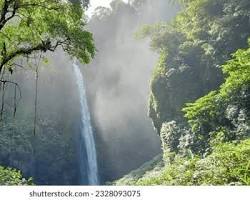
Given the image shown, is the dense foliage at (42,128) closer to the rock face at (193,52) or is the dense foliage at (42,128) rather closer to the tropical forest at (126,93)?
the tropical forest at (126,93)

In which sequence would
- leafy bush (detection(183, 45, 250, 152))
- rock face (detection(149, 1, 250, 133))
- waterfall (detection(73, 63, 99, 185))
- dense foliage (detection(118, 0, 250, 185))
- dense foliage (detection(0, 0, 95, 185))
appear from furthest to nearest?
waterfall (detection(73, 63, 99, 185)), dense foliage (detection(0, 0, 95, 185)), rock face (detection(149, 1, 250, 133)), dense foliage (detection(118, 0, 250, 185)), leafy bush (detection(183, 45, 250, 152))

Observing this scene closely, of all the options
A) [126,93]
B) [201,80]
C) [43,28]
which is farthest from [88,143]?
[43,28]

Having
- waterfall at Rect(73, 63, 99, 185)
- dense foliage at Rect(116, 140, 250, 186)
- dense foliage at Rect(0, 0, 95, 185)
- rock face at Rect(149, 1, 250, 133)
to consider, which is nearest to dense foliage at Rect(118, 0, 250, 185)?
rock face at Rect(149, 1, 250, 133)

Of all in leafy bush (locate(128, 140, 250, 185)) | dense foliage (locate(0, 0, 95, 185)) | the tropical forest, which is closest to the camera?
leafy bush (locate(128, 140, 250, 185))

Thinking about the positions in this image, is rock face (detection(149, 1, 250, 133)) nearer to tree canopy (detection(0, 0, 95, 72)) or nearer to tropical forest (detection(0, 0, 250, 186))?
tropical forest (detection(0, 0, 250, 186))

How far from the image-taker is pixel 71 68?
4312 cm

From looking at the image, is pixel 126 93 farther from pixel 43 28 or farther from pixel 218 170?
pixel 218 170

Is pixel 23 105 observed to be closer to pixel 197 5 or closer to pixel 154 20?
pixel 154 20

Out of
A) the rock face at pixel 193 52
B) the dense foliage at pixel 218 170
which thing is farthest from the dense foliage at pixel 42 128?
the dense foliage at pixel 218 170

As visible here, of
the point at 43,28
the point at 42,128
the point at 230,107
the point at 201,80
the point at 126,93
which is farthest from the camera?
the point at 126,93

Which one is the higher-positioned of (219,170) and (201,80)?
(201,80)

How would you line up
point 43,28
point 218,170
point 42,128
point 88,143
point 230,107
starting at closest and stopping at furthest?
point 218,170, point 43,28, point 230,107, point 88,143, point 42,128

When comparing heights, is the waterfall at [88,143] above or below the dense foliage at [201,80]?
above
